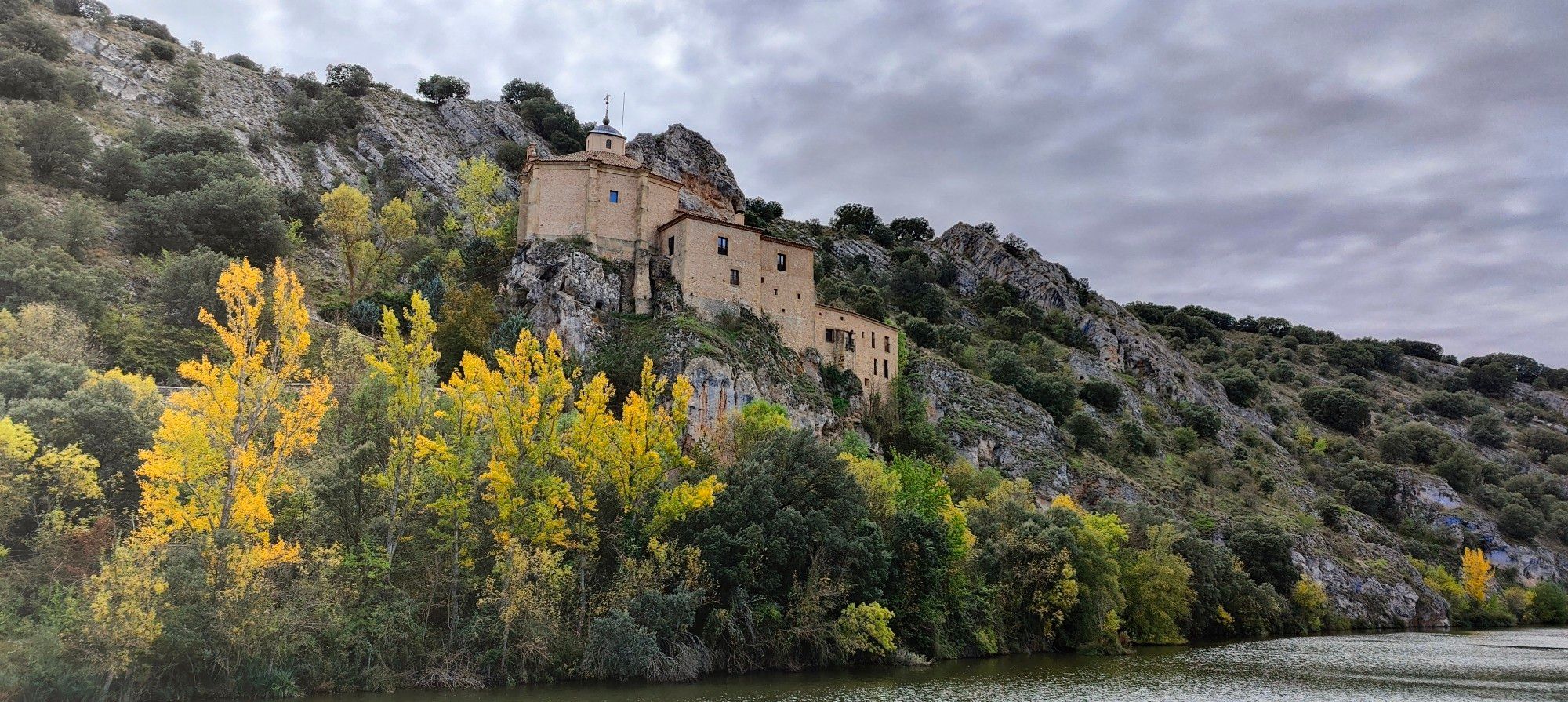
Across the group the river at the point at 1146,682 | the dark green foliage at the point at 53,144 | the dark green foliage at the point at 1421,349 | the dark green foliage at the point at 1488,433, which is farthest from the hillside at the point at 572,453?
the dark green foliage at the point at 1421,349

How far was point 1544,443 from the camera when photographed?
131625 millimetres

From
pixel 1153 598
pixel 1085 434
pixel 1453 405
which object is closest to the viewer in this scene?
pixel 1153 598

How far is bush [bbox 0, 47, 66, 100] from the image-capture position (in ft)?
225

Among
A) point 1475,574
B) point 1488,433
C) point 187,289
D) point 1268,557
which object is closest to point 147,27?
point 187,289

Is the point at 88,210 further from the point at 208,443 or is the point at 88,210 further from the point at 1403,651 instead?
the point at 1403,651

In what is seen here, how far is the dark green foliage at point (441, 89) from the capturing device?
384 feet

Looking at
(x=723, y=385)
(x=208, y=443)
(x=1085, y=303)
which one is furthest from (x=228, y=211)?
(x=1085, y=303)

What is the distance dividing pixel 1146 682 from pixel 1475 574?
78456mm

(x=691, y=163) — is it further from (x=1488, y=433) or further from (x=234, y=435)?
(x=1488, y=433)

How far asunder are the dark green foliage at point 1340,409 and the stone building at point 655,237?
98.6 m

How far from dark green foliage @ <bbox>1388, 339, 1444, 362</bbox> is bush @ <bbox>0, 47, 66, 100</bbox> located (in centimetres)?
21926

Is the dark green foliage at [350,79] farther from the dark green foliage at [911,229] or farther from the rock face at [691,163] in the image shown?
the dark green foliage at [911,229]

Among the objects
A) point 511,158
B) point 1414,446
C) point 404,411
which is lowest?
point 404,411

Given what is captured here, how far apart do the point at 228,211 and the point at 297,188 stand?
78.5 ft
